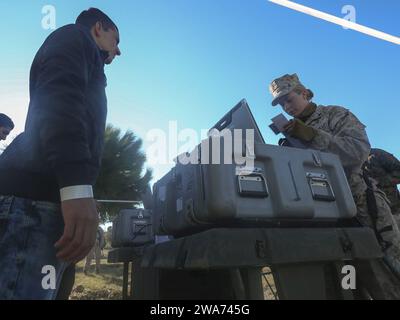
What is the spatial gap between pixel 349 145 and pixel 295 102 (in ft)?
2.48

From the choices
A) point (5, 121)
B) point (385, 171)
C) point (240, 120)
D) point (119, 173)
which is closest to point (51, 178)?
point (240, 120)

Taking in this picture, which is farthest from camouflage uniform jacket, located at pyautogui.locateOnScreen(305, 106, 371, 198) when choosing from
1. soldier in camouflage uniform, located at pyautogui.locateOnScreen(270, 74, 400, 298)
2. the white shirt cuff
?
the white shirt cuff

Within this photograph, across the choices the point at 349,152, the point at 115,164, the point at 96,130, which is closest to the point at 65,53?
the point at 96,130

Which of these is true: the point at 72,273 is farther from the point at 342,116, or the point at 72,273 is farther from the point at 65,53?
the point at 342,116

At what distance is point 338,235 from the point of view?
1.51 metres

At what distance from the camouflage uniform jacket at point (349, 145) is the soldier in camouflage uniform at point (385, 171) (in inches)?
50.5

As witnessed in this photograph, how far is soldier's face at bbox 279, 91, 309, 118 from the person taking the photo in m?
2.87

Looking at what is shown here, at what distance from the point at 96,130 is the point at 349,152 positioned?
5.77 feet

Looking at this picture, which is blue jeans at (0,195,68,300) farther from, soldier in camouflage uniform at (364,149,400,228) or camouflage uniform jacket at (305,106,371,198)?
soldier in camouflage uniform at (364,149,400,228)

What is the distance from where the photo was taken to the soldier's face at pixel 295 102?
287 cm

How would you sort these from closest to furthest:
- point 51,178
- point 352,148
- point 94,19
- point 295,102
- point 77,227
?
point 77,227 → point 51,178 → point 94,19 → point 352,148 → point 295,102

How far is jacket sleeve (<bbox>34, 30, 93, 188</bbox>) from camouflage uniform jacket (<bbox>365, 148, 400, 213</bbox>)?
329cm

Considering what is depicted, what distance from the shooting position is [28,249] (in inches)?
49.5

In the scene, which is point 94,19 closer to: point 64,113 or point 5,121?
point 64,113
